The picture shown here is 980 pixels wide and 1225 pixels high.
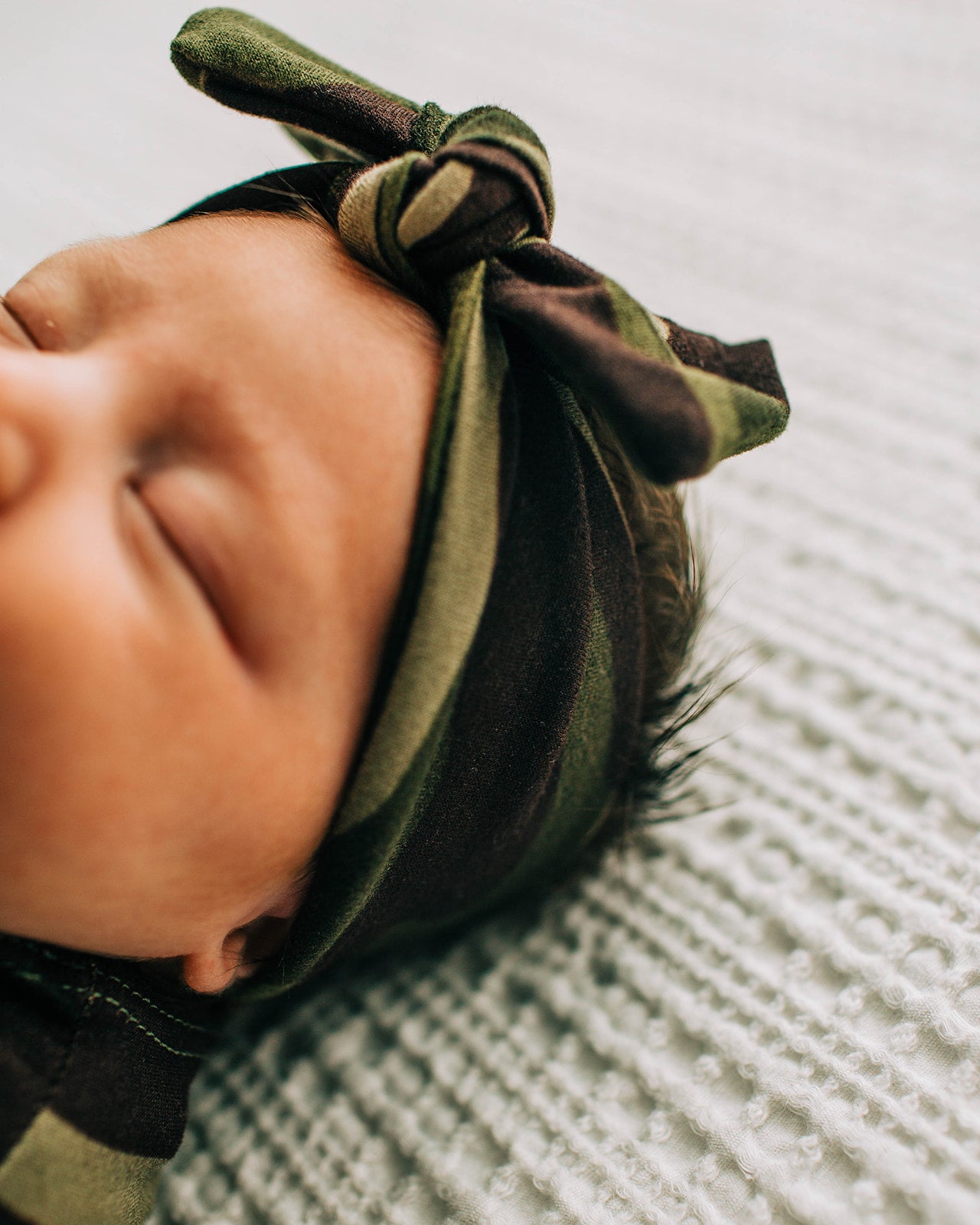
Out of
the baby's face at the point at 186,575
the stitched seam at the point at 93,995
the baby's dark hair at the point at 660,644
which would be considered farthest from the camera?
the baby's dark hair at the point at 660,644

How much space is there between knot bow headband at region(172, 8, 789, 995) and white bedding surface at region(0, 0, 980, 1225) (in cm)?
11

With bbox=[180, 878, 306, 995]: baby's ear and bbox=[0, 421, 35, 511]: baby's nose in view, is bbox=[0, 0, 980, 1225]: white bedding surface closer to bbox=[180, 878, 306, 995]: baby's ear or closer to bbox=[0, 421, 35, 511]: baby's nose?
bbox=[180, 878, 306, 995]: baby's ear

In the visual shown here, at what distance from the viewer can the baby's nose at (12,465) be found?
0.50 metres

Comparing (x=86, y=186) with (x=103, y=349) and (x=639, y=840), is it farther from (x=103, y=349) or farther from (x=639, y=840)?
(x=639, y=840)

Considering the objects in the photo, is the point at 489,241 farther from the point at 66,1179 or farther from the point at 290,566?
the point at 66,1179

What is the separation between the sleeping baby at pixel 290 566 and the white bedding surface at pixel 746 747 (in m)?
0.13

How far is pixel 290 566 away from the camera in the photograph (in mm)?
514

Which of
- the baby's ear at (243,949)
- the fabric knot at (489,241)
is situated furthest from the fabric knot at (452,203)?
the baby's ear at (243,949)

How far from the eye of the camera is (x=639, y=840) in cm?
79

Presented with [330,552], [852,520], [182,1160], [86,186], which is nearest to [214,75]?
[330,552]

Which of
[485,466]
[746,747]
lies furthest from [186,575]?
[746,747]

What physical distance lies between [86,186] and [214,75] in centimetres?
54

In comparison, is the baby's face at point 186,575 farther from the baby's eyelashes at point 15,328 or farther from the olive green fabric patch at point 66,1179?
the olive green fabric patch at point 66,1179

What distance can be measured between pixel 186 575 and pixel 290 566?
6 cm
